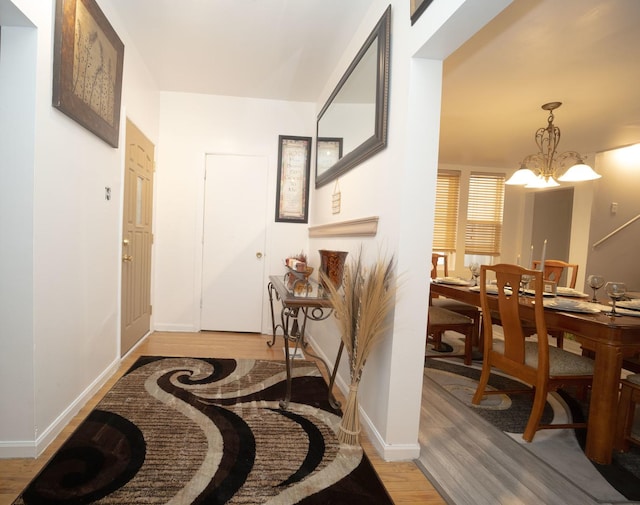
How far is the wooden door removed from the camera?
3.01 metres

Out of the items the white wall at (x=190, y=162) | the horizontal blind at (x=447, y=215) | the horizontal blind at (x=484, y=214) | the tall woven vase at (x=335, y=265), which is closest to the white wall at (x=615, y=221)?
the horizontal blind at (x=484, y=214)

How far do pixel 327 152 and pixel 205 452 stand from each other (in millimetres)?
2560

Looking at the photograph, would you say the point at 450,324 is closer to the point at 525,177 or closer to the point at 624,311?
the point at 624,311

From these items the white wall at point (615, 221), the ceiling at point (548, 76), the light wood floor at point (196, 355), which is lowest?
the light wood floor at point (196, 355)

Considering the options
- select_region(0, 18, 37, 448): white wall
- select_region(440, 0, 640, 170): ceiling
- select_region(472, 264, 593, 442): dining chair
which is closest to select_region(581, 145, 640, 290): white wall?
select_region(440, 0, 640, 170): ceiling

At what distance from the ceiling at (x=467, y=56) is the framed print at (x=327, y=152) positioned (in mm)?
593

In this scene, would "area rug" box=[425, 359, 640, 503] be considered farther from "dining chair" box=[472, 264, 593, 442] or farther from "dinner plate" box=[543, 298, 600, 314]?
"dinner plate" box=[543, 298, 600, 314]

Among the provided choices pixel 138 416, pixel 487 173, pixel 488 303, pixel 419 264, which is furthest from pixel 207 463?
pixel 487 173

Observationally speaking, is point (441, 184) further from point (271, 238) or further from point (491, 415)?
point (491, 415)

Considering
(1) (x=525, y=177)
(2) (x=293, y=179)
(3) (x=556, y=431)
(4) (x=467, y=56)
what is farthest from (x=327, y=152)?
(3) (x=556, y=431)

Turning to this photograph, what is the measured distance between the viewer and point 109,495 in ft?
4.79

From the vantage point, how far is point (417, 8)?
1.63 metres

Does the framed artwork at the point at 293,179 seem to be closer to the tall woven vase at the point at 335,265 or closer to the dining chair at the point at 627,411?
the tall woven vase at the point at 335,265

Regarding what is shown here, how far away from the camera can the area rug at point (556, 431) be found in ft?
5.62
